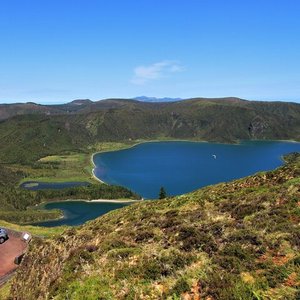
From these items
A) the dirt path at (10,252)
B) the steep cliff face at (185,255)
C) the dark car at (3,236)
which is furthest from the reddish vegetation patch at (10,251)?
the steep cliff face at (185,255)

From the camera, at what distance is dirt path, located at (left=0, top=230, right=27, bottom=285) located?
4712 cm

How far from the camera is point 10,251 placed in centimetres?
5259

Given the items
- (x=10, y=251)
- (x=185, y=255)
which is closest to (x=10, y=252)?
(x=10, y=251)

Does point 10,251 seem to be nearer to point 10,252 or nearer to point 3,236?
point 10,252

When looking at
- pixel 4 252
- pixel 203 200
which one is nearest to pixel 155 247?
pixel 203 200

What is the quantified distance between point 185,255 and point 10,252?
3623cm

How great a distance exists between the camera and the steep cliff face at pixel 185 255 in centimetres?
1902

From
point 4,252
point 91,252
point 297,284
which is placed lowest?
point 4,252

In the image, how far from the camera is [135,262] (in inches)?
911

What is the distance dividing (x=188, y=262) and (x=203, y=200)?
45.3 feet

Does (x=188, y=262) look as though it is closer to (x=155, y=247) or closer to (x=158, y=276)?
(x=158, y=276)

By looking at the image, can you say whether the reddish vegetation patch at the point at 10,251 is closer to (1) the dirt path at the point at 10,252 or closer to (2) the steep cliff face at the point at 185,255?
(1) the dirt path at the point at 10,252

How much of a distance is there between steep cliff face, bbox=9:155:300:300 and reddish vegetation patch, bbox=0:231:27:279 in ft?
50.9

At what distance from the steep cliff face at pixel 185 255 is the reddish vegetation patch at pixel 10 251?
15522mm
